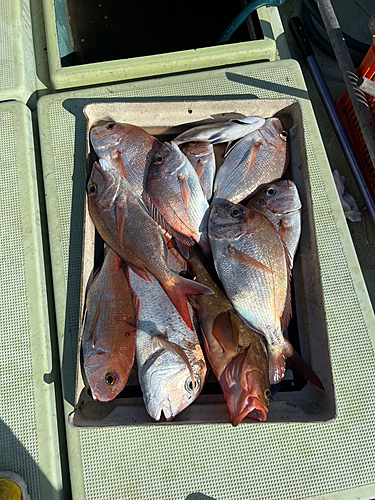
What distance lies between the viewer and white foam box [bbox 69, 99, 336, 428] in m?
1.24

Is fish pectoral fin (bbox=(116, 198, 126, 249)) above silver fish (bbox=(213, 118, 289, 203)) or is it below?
below

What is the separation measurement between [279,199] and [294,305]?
48 cm

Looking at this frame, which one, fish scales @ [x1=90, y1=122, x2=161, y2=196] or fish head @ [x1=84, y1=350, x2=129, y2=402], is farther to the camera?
fish scales @ [x1=90, y1=122, x2=161, y2=196]

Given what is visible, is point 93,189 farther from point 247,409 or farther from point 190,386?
point 247,409

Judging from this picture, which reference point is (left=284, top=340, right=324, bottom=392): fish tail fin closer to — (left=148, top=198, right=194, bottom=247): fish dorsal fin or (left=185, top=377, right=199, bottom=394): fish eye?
(left=185, top=377, right=199, bottom=394): fish eye

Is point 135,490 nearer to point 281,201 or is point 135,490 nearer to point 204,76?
point 281,201

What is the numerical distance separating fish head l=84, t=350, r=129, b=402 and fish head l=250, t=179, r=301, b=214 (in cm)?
87

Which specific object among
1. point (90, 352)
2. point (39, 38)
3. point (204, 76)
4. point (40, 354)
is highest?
point (39, 38)

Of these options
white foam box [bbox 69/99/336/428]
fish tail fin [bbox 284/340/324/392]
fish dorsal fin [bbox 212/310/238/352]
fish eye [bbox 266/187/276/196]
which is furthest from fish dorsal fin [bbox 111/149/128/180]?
fish tail fin [bbox 284/340/324/392]

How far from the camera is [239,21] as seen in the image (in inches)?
72.3

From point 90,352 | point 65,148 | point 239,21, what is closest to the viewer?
point 90,352

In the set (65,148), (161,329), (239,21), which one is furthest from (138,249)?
(239,21)

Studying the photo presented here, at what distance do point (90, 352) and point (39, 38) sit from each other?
1865 mm

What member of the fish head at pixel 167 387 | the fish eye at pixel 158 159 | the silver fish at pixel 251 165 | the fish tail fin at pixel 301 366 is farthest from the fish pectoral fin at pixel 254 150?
the fish head at pixel 167 387
